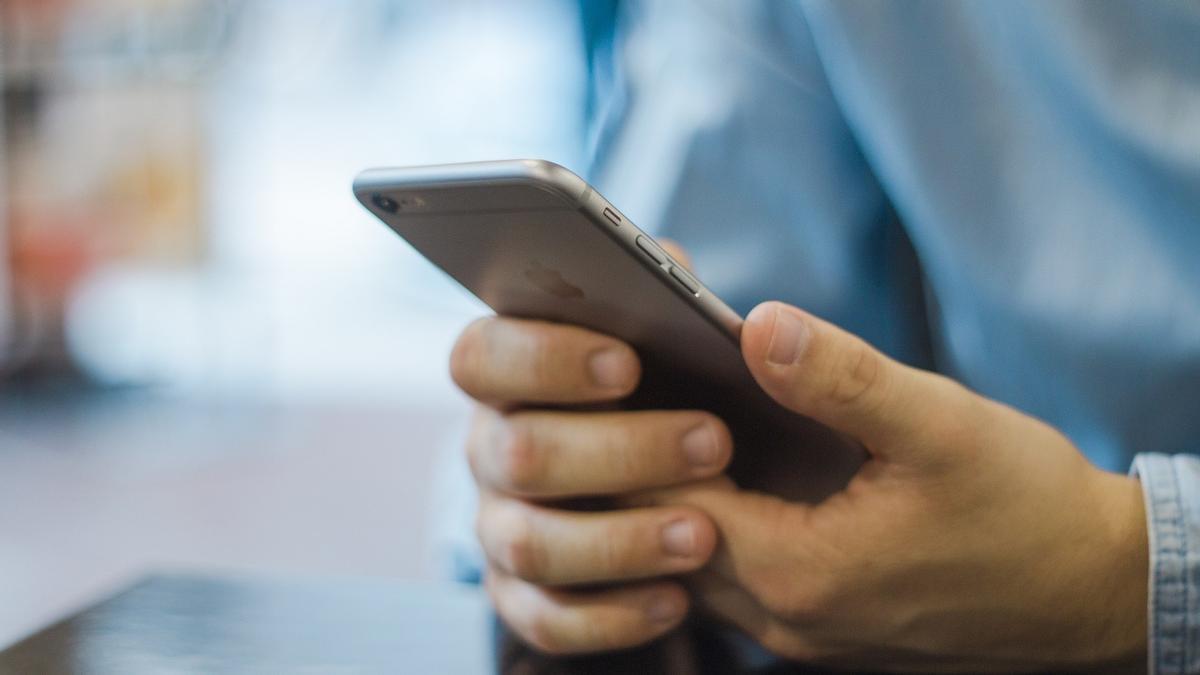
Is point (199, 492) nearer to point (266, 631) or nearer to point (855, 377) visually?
point (266, 631)

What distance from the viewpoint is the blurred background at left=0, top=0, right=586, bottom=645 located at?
2.59 m

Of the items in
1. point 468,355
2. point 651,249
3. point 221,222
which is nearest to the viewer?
point 651,249

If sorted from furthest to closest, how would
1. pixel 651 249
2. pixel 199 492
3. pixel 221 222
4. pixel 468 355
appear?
pixel 221 222
pixel 199 492
pixel 468 355
pixel 651 249

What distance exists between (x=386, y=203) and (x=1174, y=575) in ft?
1.02

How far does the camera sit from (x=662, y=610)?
397mm

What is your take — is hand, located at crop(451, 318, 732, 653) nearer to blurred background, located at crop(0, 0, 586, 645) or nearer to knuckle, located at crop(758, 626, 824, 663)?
knuckle, located at crop(758, 626, 824, 663)

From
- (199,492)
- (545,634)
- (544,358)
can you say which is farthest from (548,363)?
(199,492)

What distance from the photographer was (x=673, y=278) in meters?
0.32

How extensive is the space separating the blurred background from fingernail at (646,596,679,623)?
2.12 meters

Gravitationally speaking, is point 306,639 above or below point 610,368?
below

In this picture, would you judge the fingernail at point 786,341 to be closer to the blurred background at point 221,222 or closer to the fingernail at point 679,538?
the fingernail at point 679,538

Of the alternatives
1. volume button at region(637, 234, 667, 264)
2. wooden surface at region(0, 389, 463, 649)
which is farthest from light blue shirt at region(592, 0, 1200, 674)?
wooden surface at region(0, 389, 463, 649)

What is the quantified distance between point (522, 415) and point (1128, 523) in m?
0.24

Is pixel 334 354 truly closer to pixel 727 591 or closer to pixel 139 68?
pixel 139 68
